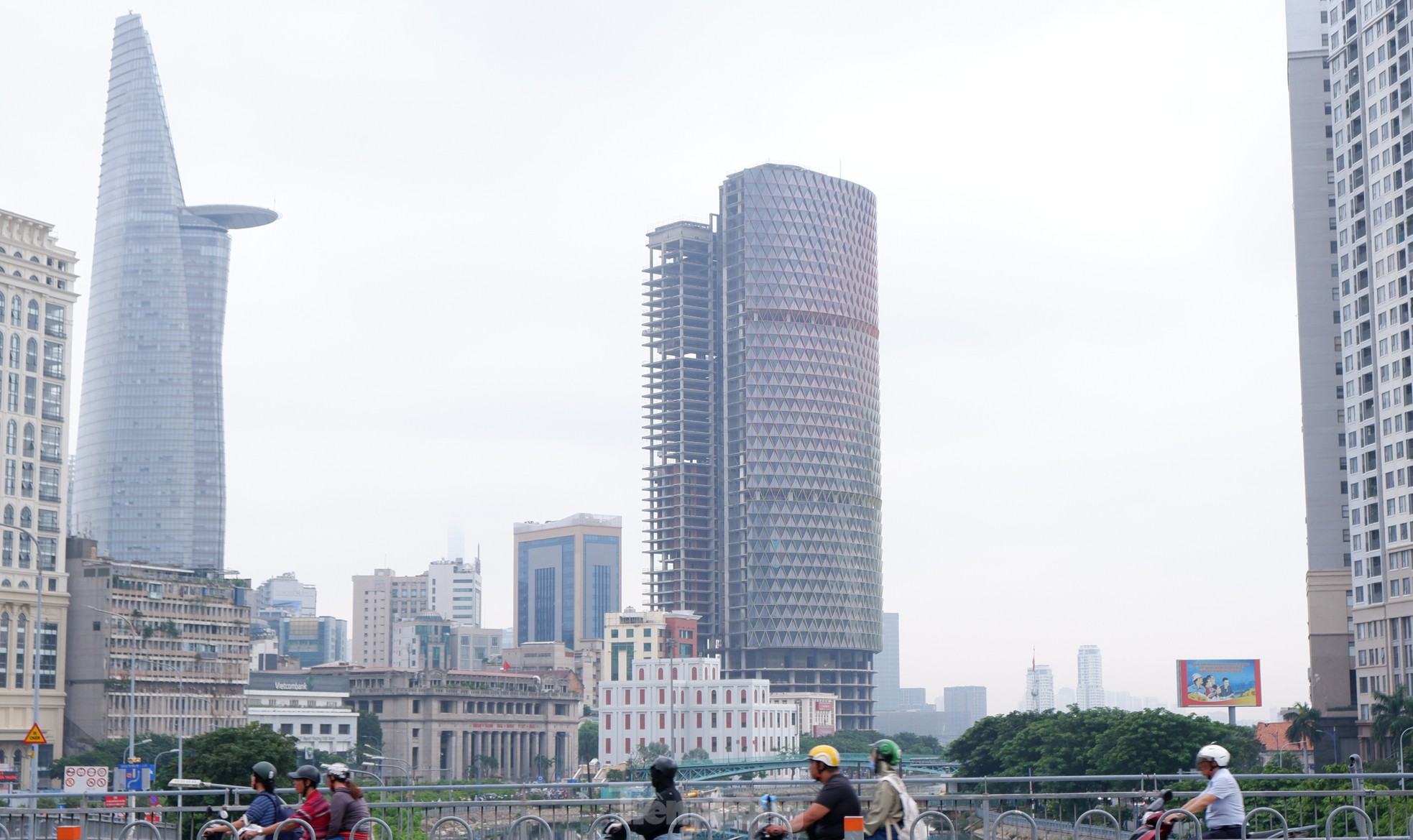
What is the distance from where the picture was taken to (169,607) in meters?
191

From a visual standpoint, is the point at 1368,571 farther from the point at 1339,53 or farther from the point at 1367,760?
the point at 1339,53

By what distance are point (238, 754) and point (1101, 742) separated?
59.4 m

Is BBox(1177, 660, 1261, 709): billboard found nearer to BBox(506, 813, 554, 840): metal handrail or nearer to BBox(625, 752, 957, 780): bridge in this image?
BBox(625, 752, 957, 780): bridge

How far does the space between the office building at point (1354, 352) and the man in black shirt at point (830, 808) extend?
10867cm

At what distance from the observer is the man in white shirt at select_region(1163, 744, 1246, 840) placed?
713 inches

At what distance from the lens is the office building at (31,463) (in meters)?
145

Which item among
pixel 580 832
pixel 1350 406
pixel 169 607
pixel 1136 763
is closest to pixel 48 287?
pixel 169 607

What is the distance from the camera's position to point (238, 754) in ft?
329

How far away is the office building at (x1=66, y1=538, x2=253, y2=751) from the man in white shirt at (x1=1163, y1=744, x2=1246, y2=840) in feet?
511

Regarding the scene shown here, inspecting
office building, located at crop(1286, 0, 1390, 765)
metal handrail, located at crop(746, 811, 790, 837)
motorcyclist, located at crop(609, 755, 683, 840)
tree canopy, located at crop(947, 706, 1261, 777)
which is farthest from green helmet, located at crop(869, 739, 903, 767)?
office building, located at crop(1286, 0, 1390, 765)

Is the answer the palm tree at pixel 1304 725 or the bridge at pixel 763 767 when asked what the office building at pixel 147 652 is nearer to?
the bridge at pixel 763 767

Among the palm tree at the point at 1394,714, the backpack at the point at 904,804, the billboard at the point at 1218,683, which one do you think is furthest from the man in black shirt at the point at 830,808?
the billboard at the point at 1218,683

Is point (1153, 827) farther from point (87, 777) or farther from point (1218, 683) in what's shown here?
point (1218, 683)

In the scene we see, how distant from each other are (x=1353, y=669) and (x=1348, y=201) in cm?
3990
